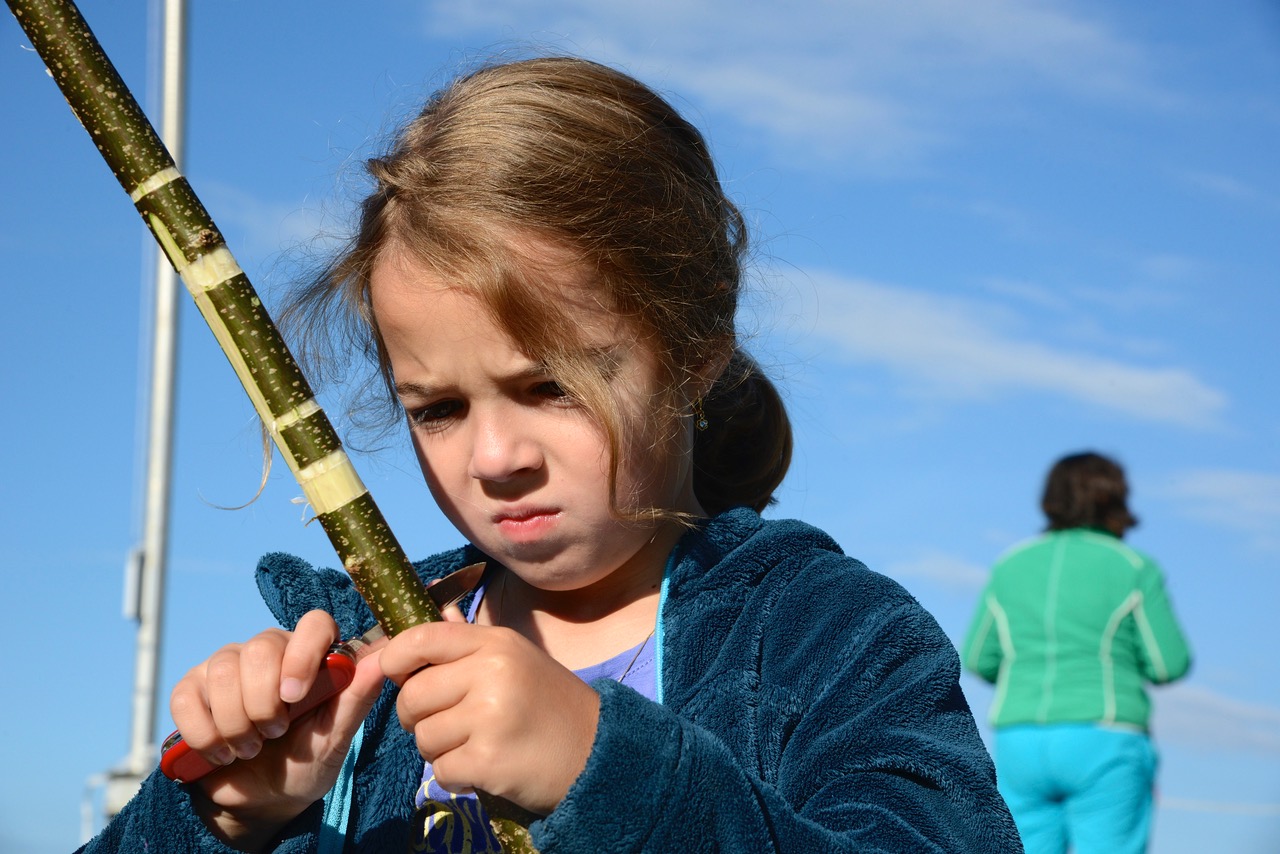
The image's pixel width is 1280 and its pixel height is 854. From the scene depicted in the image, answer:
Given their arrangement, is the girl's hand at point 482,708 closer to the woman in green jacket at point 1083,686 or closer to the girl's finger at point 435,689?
the girl's finger at point 435,689

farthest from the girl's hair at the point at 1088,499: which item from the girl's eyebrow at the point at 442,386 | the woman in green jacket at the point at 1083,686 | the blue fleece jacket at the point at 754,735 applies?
the girl's eyebrow at the point at 442,386

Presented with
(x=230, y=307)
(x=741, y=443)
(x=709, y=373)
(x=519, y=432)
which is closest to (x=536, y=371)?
(x=519, y=432)

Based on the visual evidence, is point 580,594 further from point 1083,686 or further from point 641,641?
point 1083,686

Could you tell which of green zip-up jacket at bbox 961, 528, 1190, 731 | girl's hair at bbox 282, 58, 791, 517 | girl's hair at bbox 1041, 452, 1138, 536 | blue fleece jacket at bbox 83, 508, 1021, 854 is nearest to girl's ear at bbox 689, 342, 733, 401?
girl's hair at bbox 282, 58, 791, 517

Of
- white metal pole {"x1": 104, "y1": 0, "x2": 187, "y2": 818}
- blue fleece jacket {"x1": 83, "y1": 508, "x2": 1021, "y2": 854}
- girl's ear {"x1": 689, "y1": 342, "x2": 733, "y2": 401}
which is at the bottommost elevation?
blue fleece jacket {"x1": 83, "y1": 508, "x2": 1021, "y2": 854}

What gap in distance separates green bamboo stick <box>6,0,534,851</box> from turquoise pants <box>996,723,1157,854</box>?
179 inches

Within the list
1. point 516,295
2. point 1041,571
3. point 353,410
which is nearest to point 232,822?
point 516,295

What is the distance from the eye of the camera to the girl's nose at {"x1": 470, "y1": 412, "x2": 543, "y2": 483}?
1.72 meters

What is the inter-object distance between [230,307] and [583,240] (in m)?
0.80

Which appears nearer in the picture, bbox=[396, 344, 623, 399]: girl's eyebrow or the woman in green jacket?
bbox=[396, 344, 623, 399]: girl's eyebrow

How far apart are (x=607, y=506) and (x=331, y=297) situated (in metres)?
0.74

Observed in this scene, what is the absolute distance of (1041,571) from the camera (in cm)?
544

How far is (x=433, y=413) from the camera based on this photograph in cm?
184

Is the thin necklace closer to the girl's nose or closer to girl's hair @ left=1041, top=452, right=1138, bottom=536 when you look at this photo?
the girl's nose
